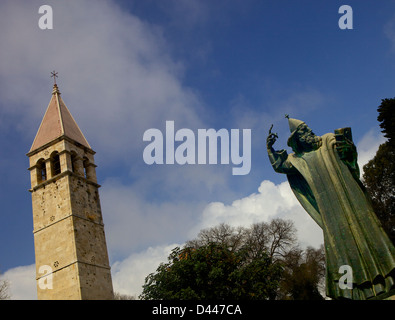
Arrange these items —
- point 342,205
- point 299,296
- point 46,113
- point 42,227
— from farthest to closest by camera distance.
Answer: point 46,113, point 299,296, point 42,227, point 342,205

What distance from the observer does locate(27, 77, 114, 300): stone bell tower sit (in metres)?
30.2

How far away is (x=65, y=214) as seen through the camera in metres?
31.7

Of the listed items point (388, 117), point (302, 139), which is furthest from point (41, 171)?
point (302, 139)

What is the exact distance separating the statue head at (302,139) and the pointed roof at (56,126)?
2733cm

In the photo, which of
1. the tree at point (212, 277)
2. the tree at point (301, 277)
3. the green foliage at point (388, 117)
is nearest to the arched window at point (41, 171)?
the tree at point (212, 277)

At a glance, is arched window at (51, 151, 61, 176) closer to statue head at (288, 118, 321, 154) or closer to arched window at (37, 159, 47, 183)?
arched window at (37, 159, 47, 183)

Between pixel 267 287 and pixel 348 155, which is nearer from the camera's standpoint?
pixel 348 155

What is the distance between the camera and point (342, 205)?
28.7 ft

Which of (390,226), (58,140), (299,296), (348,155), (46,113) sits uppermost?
(46,113)

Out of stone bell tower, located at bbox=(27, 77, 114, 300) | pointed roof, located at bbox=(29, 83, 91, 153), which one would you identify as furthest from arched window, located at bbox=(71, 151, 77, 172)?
pointed roof, located at bbox=(29, 83, 91, 153)

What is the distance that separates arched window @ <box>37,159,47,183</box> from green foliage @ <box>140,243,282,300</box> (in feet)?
46.5
